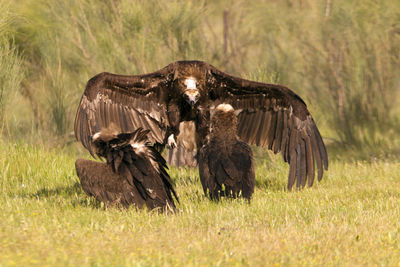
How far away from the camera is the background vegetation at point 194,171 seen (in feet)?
15.7

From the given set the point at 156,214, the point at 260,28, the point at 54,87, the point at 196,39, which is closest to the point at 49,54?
the point at 54,87

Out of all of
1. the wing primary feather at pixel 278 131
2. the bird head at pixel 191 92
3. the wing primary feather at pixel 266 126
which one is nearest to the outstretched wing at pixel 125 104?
the bird head at pixel 191 92

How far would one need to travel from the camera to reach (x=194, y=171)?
408 inches

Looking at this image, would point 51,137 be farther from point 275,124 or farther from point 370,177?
point 370,177

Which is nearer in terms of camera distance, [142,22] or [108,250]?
[108,250]

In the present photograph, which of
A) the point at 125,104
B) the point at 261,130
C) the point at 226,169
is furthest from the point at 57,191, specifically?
the point at 261,130

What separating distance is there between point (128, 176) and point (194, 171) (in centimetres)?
380

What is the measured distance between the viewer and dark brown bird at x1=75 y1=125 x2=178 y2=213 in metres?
6.59

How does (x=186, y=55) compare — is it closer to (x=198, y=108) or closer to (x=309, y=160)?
(x=198, y=108)

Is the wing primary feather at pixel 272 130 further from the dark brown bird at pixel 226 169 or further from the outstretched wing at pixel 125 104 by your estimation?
the outstretched wing at pixel 125 104

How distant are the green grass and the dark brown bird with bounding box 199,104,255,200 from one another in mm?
216

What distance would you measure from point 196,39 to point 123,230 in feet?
26.4

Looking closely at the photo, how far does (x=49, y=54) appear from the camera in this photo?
41.3 ft

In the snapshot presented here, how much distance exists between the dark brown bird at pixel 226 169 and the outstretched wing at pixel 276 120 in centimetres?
111
